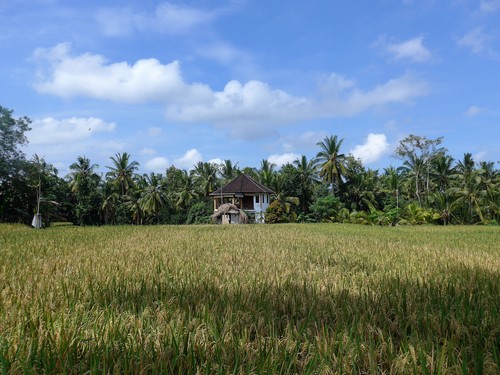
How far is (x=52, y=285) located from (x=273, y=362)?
112 inches

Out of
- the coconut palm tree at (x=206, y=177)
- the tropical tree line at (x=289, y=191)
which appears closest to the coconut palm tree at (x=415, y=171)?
the tropical tree line at (x=289, y=191)

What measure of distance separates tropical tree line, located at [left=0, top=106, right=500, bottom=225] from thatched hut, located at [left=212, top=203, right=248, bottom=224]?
2776mm

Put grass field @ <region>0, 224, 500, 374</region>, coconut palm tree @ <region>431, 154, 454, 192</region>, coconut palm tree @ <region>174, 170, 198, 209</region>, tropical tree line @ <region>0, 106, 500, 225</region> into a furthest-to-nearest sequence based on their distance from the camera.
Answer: coconut palm tree @ <region>174, 170, 198, 209</region> → coconut palm tree @ <region>431, 154, 454, 192</region> → tropical tree line @ <region>0, 106, 500, 225</region> → grass field @ <region>0, 224, 500, 374</region>

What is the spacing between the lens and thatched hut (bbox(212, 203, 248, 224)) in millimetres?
35500

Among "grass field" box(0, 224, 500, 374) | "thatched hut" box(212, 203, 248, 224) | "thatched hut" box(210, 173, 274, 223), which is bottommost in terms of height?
"grass field" box(0, 224, 500, 374)

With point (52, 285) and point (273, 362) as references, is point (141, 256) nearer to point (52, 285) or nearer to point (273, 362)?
point (52, 285)

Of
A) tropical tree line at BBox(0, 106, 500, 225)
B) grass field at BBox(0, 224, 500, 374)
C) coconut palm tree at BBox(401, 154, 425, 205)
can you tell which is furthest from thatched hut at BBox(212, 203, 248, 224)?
grass field at BBox(0, 224, 500, 374)

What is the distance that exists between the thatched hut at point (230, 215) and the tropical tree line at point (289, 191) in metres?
2.78

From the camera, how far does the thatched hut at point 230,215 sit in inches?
1398

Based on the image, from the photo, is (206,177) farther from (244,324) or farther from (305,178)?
(244,324)

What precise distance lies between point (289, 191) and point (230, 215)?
10079 millimetres

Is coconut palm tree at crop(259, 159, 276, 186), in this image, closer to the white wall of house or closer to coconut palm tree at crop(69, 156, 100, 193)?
the white wall of house

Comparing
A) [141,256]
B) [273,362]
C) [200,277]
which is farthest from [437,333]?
[141,256]

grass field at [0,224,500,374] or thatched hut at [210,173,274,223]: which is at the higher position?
thatched hut at [210,173,274,223]
